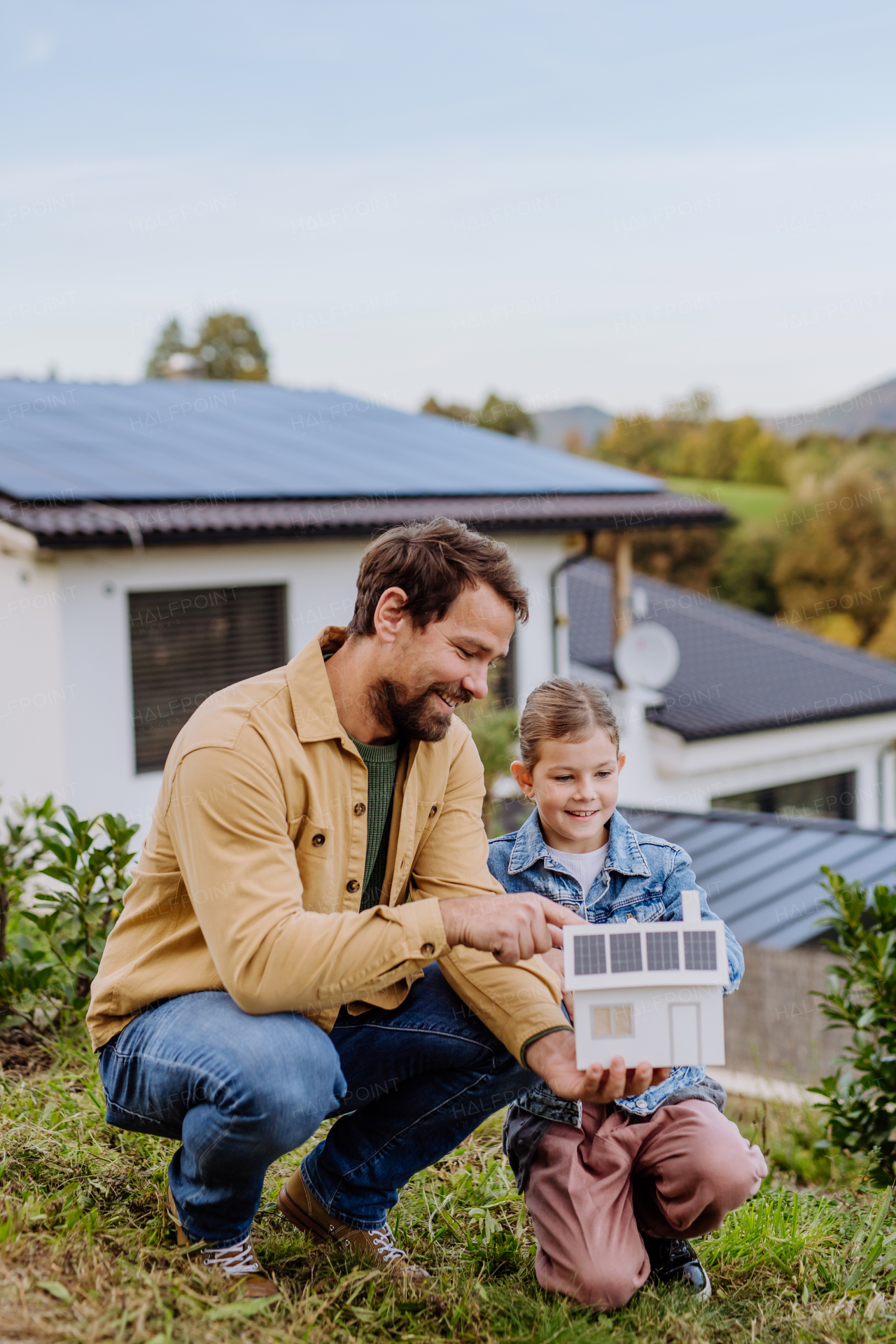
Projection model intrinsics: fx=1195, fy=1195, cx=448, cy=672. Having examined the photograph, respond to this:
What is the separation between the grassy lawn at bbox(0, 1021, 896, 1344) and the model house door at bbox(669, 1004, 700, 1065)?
51 centimetres

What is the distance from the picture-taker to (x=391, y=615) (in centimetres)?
234

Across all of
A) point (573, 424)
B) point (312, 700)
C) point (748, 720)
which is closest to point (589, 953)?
point (312, 700)

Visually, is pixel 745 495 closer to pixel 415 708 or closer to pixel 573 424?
pixel 573 424

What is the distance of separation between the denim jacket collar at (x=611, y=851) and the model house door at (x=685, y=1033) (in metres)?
0.44

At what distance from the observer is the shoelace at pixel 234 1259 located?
2230mm

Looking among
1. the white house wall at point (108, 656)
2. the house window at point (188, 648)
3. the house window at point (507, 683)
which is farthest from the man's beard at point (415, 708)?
the house window at point (507, 683)

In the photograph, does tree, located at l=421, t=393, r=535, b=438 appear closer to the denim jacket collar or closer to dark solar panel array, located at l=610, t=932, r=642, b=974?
the denim jacket collar

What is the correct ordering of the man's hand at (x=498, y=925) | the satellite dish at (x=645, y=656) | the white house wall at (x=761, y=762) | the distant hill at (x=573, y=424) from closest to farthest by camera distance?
the man's hand at (x=498, y=925) < the satellite dish at (x=645, y=656) < the white house wall at (x=761, y=762) < the distant hill at (x=573, y=424)

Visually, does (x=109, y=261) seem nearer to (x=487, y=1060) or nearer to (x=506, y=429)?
(x=506, y=429)

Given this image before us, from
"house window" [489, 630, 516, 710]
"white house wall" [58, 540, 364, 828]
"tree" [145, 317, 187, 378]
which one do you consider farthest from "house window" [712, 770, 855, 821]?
"tree" [145, 317, 187, 378]

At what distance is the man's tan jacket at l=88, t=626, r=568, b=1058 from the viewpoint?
209 cm

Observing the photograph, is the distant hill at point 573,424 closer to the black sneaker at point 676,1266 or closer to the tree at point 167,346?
the tree at point 167,346

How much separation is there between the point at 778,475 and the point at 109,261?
3220cm

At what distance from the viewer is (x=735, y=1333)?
2.30 metres
